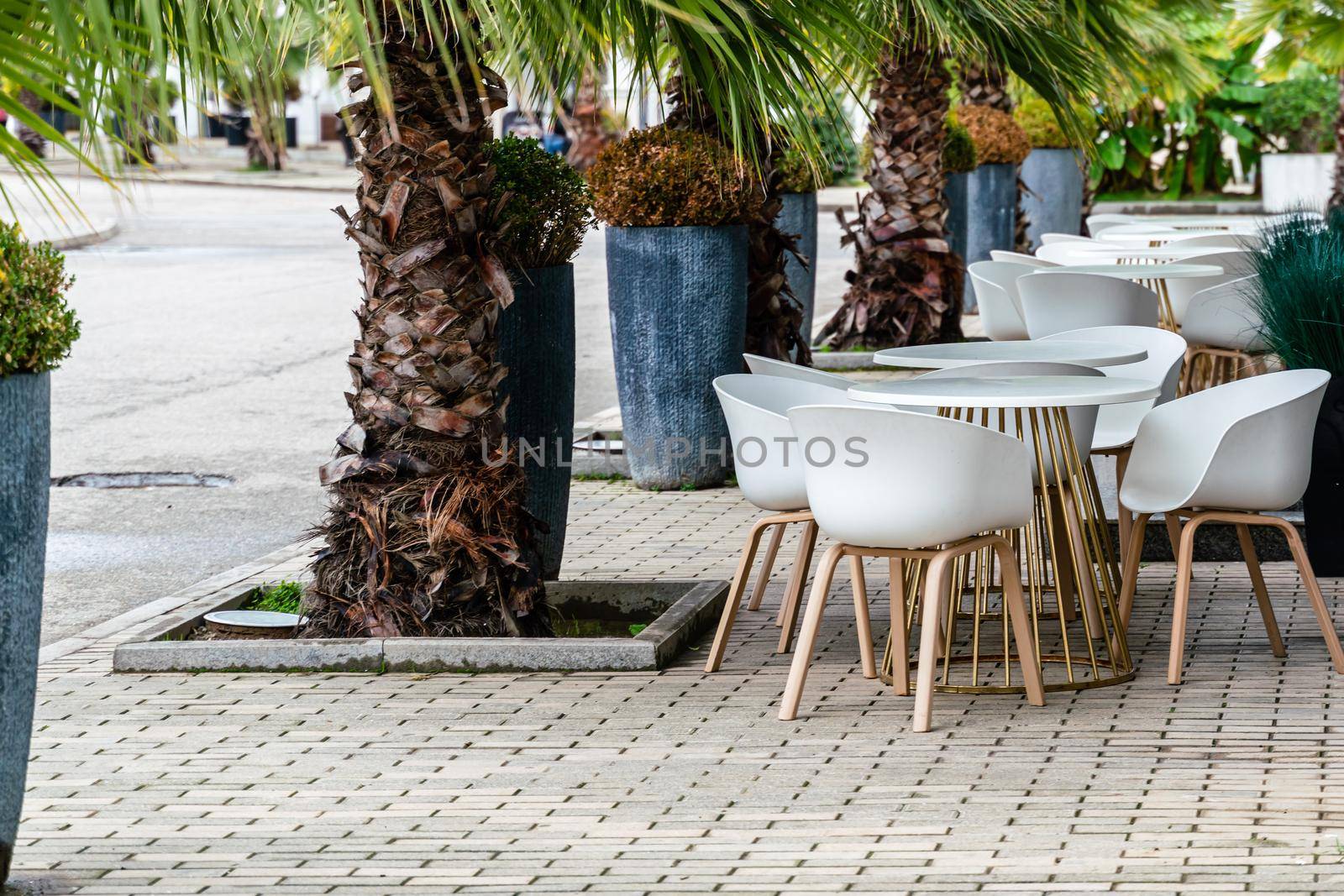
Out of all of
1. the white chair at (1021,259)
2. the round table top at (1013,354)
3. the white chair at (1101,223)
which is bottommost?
the round table top at (1013,354)

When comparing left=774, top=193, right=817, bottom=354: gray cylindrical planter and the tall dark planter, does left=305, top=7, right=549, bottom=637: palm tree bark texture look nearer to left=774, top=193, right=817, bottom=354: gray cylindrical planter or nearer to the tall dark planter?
the tall dark planter

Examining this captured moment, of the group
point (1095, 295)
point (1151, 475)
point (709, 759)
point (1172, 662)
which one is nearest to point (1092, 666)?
point (1172, 662)

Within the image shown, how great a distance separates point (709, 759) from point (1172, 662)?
5.00 ft

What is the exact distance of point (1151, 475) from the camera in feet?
18.3

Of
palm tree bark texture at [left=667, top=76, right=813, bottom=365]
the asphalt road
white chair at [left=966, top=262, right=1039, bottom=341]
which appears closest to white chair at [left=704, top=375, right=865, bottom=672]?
the asphalt road

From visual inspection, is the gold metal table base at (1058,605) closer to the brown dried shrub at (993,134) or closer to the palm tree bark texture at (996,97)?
the brown dried shrub at (993,134)

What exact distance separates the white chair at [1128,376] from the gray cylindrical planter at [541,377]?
5.84 feet

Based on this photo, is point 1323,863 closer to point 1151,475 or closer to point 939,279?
point 1151,475

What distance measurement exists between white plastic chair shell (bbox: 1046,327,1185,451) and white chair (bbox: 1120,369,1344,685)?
64cm

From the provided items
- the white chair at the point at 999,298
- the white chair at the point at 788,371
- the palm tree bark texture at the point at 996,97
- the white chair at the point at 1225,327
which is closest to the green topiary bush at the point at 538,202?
the white chair at the point at 788,371

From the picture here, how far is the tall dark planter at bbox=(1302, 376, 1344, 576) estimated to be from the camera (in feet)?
20.9

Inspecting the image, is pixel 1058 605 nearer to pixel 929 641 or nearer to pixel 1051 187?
pixel 929 641

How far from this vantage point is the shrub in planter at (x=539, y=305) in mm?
6227

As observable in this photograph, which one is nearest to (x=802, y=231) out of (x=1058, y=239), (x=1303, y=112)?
(x=1058, y=239)
